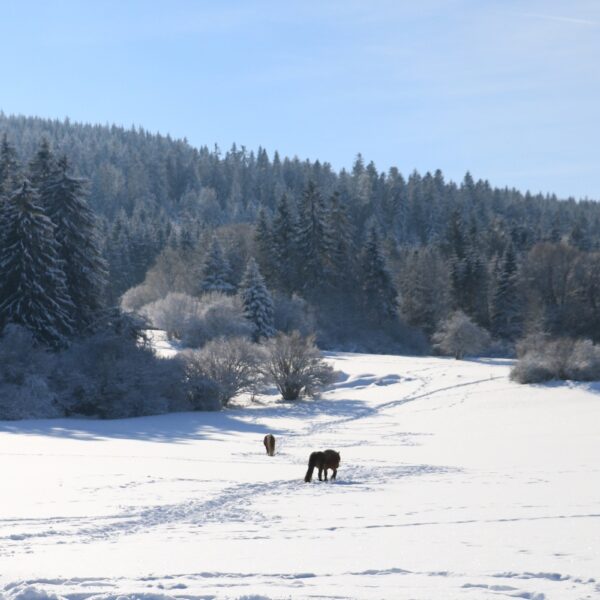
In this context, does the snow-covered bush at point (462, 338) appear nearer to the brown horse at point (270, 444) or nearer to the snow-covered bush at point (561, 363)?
the snow-covered bush at point (561, 363)

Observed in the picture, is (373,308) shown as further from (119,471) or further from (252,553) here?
(252,553)

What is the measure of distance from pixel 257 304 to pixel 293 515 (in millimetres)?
45531

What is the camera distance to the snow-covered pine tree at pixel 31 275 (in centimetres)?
3644

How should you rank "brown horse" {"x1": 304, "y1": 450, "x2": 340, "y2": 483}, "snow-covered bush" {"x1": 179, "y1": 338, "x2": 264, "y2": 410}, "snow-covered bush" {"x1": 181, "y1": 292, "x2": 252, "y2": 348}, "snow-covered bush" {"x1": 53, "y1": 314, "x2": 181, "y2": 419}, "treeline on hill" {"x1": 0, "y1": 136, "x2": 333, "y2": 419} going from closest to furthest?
"brown horse" {"x1": 304, "y1": 450, "x2": 340, "y2": 483} → "treeline on hill" {"x1": 0, "y1": 136, "x2": 333, "y2": 419} → "snow-covered bush" {"x1": 53, "y1": 314, "x2": 181, "y2": 419} → "snow-covered bush" {"x1": 179, "y1": 338, "x2": 264, "y2": 410} → "snow-covered bush" {"x1": 181, "y1": 292, "x2": 252, "y2": 348}

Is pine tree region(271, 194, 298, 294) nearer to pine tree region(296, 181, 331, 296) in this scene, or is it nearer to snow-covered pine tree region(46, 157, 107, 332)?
pine tree region(296, 181, 331, 296)

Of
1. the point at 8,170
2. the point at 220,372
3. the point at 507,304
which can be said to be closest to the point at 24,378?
the point at 220,372

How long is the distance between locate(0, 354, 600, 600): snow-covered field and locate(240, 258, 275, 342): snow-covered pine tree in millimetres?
27658

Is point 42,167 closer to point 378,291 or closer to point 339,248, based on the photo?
point 378,291

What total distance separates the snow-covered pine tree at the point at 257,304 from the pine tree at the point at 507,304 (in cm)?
2642

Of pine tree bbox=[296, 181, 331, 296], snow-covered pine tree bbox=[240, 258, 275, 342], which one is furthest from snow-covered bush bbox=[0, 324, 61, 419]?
pine tree bbox=[296, 181, 331, 296]

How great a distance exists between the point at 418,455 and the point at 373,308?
49.8 m

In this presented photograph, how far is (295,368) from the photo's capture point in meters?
42.2

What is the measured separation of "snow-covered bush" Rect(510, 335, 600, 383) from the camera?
42.5 meters

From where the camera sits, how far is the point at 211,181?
176625 millimetres
